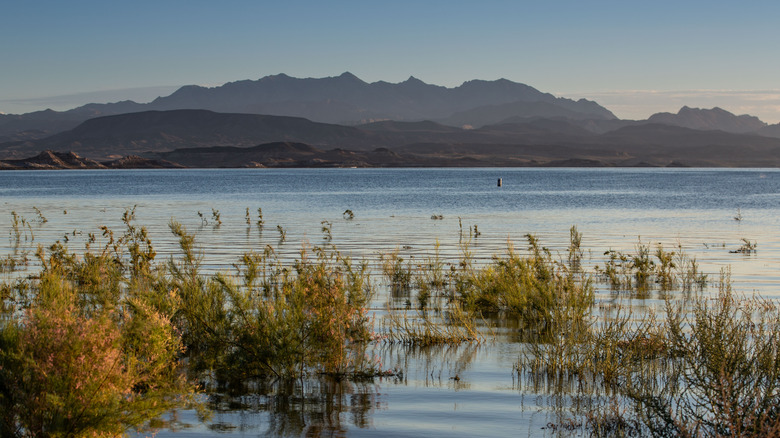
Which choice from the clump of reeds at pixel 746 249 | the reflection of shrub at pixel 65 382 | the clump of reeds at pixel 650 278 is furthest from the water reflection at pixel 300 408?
the clump of reeds at pixel 746 249

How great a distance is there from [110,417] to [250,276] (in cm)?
499

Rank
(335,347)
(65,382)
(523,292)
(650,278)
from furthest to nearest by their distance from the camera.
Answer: (650,278)
(523,292)
(335,347)
(65,382)

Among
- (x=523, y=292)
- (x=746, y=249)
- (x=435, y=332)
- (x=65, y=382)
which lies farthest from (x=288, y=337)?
(x=746, y=249)

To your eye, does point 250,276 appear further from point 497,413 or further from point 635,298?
point 635,298

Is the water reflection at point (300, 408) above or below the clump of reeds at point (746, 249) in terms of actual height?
below

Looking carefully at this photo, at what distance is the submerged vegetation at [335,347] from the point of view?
210 inches

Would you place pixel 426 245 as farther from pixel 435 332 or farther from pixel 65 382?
pixel 65 382

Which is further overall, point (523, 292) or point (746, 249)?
point (746, 249)

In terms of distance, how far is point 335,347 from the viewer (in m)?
7.89

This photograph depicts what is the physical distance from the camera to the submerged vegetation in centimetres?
534

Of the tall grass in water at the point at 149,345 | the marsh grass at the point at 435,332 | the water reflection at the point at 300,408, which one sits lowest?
the water reflection at the point at 300,408

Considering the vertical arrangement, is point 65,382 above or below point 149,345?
above

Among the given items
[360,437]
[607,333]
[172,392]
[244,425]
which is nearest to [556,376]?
[607,333]

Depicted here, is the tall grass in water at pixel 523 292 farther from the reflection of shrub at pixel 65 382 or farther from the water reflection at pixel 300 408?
the reflection of shrub at pixel 65 382
